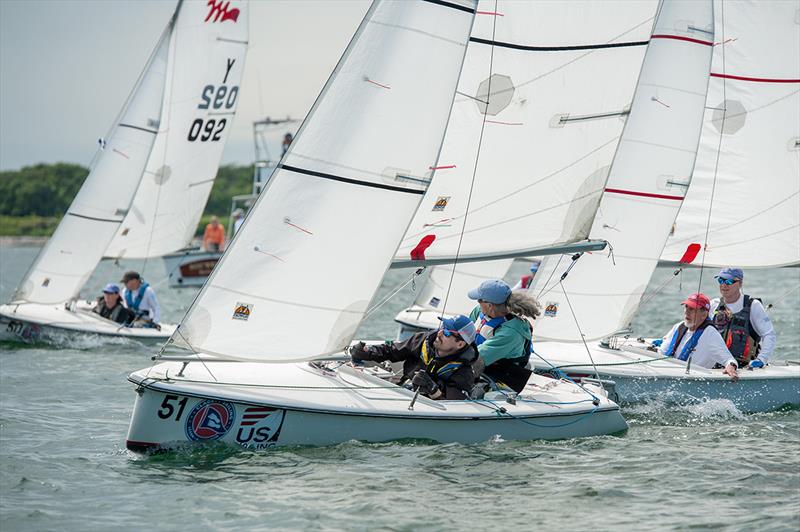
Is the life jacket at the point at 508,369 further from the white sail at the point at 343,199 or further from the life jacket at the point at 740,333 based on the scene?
the life jacket at the point at 740,333

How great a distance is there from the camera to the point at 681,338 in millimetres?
10852

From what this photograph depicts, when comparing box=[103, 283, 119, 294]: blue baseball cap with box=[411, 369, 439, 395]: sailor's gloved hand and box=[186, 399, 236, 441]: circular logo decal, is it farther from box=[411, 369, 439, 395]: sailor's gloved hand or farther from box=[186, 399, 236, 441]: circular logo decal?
box=[411, 369, 439, 395]: sailor's gloved hand

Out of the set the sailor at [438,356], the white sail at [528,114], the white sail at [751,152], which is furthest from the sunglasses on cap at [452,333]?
the white sail at [751,152]

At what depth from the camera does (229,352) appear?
7918mm

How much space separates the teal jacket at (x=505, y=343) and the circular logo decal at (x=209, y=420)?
2.13 m

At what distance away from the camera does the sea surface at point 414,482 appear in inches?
256

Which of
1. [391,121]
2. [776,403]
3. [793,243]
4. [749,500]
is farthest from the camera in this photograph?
[793,243]

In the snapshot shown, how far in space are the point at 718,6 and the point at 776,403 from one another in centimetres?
567

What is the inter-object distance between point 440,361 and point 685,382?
3.19 meters

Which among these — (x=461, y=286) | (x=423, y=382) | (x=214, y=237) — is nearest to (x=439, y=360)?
(x=423, y=382)

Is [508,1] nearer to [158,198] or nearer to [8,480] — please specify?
[8,480]

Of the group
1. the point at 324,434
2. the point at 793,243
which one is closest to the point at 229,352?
the point at 324,434

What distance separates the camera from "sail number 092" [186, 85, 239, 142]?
1914cm

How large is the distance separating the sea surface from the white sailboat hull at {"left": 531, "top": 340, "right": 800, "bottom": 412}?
1.27ft
